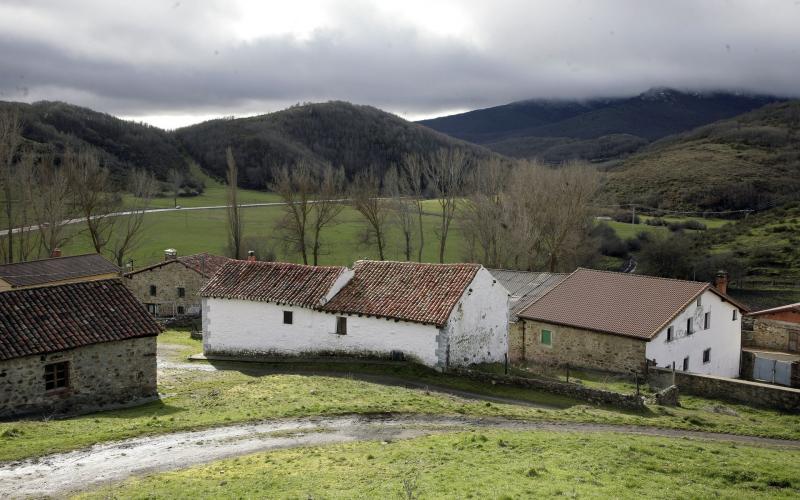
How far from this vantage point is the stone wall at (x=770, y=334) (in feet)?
119

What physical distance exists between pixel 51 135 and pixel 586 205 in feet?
305

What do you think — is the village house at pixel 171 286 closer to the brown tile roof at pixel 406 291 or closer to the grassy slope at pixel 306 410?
the brown tile roof at pixel 406 291

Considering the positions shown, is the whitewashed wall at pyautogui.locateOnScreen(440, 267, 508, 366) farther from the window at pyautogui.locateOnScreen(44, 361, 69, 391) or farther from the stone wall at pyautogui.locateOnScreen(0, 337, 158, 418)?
the window at pyautogui.locateOnScreen(44, 361, 69, 391)

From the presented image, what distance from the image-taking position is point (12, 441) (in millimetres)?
15055

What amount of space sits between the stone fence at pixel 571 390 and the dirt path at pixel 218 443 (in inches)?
122

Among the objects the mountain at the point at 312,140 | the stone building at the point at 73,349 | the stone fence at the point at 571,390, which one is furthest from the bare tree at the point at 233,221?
the mountain at the point at 312,140

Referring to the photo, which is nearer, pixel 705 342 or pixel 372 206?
pixel 705 342

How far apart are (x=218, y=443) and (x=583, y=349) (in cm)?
1952

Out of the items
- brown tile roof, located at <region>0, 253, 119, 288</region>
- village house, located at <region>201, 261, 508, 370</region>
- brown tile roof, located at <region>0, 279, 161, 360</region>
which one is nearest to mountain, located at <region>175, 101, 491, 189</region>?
brown tile roof, located at <region>0, 253, 119, 288</region>

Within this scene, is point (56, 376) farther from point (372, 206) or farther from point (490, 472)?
point (372, 206)

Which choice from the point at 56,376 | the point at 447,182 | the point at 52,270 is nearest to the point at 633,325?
the point at 56,376

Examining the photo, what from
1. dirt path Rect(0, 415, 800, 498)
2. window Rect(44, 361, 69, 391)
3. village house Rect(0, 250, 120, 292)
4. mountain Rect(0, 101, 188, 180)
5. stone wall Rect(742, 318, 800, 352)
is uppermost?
mountain Rect(0, 101, 188, 180)

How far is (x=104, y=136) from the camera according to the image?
12800 centimetres

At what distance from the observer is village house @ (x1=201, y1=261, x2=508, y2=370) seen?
26.5 metres
